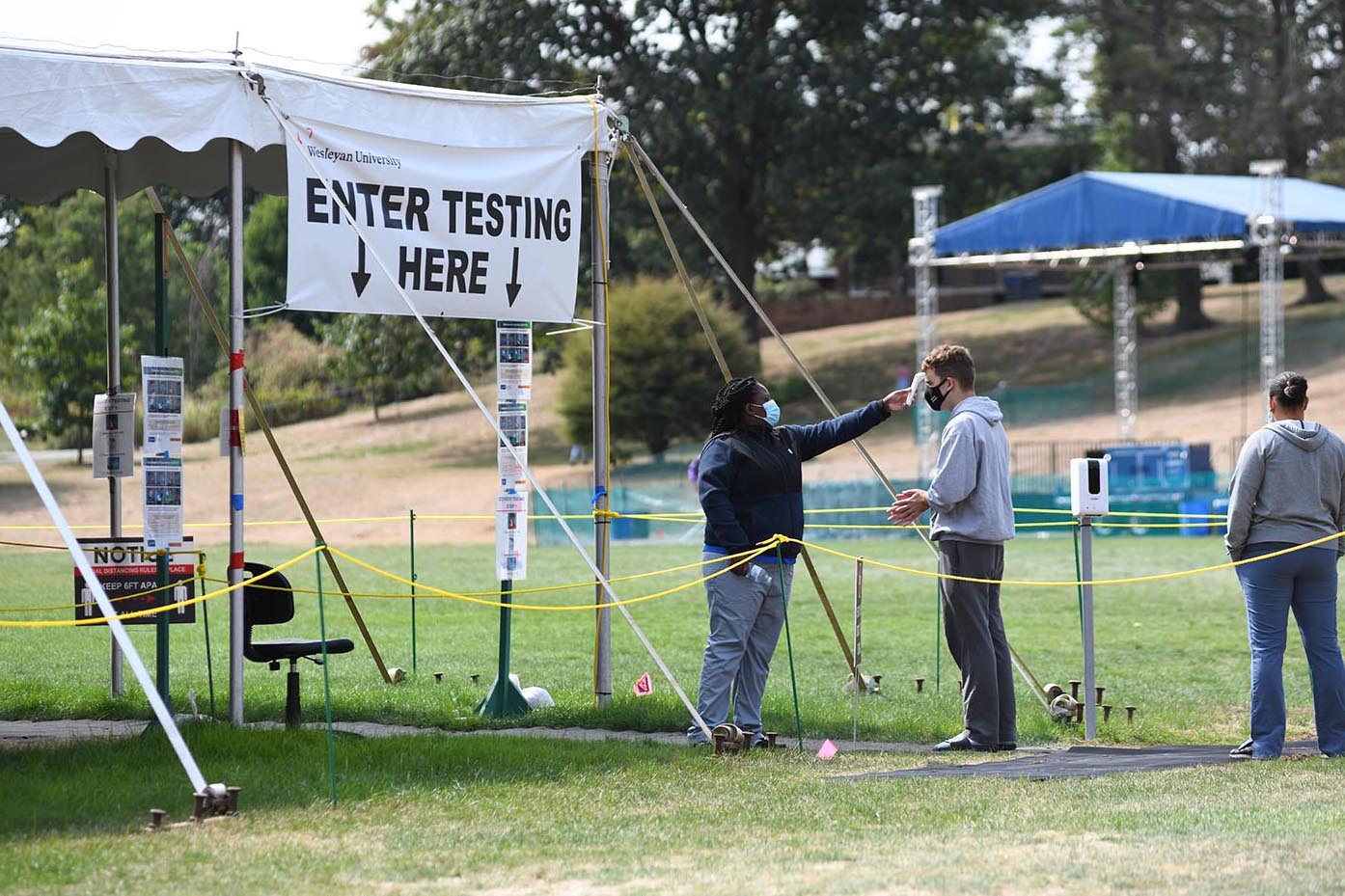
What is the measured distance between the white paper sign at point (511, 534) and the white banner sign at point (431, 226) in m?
1.11

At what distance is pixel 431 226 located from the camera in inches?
385

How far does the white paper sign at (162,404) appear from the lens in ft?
31.7

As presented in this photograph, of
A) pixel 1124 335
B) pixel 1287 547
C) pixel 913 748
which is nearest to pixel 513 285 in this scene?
pixel 913 748

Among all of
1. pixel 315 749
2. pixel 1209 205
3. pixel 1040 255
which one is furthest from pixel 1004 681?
pixel 1040 255

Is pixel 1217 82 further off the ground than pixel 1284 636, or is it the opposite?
pixel 1217 82

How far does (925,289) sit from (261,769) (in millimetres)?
30592

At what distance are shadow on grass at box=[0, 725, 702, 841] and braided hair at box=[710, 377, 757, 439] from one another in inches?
67.9

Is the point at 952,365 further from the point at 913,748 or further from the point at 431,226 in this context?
the point at 431,226

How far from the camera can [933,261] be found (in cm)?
3547

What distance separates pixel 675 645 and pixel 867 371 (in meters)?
41.0

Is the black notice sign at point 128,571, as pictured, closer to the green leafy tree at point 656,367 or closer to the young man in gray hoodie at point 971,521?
the young man in gray hoodie at point 971,521

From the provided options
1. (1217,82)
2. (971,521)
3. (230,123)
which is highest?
(1217,82)

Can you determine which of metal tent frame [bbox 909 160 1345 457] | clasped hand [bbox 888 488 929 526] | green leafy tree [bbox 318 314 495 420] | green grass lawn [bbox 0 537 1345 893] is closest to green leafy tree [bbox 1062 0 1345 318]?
metal tent frame [bbox 909 160 1345 457]

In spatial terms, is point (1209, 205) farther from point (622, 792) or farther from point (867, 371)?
point (622, 792)
